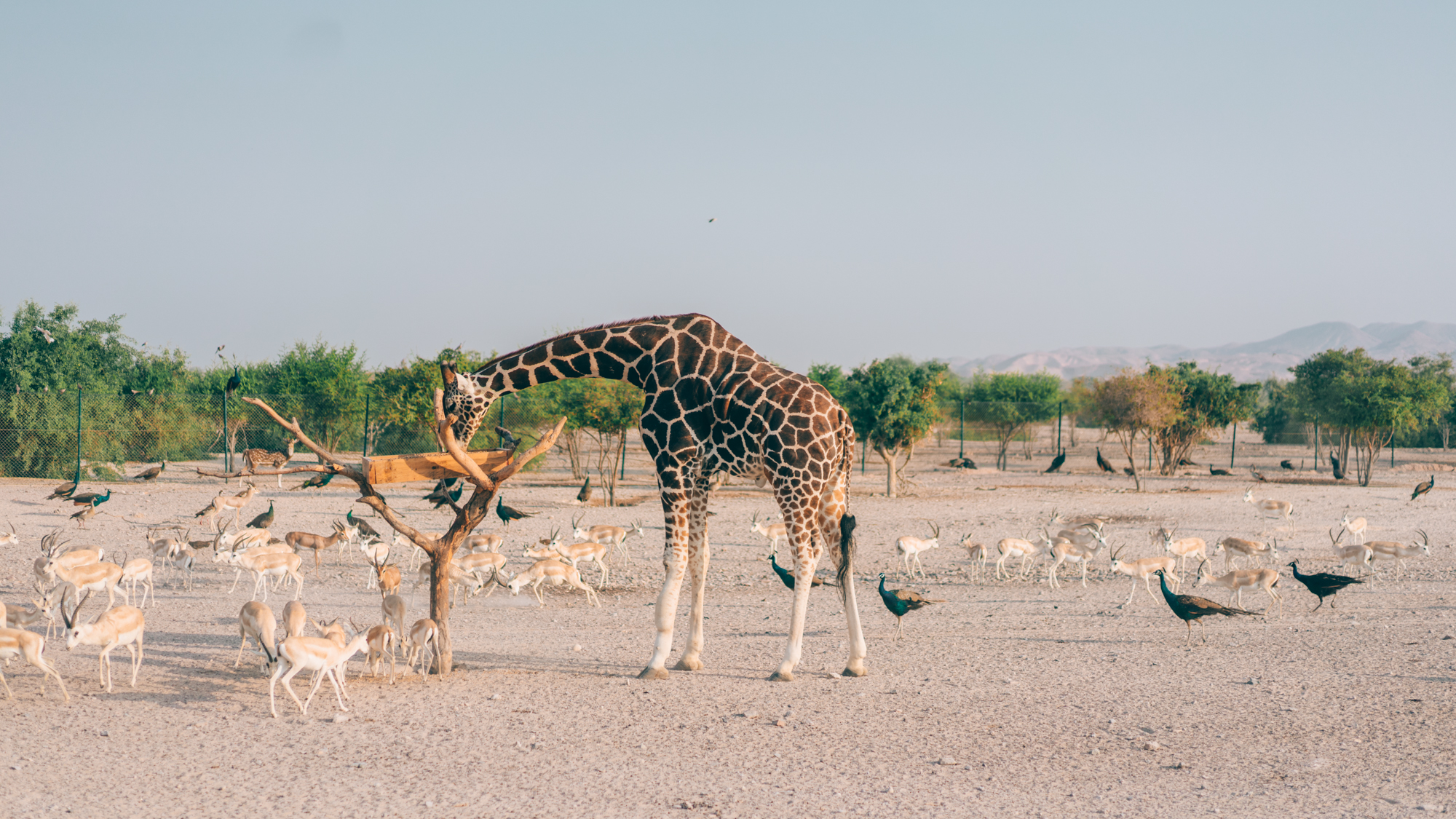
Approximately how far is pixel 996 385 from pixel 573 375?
54.0 meters

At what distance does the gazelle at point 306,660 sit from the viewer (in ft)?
24.0

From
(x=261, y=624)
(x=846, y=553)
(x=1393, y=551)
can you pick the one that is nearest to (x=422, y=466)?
(x=261, y=624)

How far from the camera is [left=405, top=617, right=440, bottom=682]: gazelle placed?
339 inches

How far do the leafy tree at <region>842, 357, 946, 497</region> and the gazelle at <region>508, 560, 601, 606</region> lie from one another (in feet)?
53.6

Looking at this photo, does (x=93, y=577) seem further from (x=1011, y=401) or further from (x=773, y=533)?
(x=1011, y=401)

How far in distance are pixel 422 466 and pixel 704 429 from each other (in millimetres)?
2595

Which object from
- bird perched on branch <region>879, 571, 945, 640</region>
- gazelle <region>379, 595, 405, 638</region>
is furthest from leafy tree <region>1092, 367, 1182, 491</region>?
gazelle <region>379, 595, 405, 638</region>

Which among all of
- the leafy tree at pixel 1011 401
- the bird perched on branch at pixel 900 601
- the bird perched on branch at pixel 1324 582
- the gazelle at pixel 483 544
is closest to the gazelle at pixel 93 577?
the gazelle at pixel 483 544

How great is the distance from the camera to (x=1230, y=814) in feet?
19.1

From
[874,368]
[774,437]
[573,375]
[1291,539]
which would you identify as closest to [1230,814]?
[774,437]

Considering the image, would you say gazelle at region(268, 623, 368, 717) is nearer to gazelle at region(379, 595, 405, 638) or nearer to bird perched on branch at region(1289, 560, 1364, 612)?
gazelle at region(379, 595, 405, 638)

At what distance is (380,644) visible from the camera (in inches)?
336

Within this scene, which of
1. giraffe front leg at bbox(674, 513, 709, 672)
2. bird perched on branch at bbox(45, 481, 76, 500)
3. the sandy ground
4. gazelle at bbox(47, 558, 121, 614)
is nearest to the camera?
the sandy ground

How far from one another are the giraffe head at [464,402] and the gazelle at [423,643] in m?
1.67
